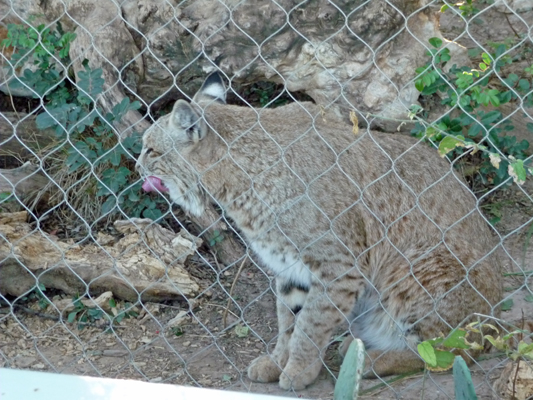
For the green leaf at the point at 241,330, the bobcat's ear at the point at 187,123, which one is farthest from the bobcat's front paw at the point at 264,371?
the bobcat's ear at the point at 187,123

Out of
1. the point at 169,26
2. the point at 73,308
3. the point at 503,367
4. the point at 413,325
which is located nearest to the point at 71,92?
the point at 169,26

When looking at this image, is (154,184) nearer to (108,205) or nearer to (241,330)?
(108,205)

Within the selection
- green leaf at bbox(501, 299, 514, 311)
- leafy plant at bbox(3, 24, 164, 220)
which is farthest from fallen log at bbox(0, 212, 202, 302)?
green leaf at bbox(501, 299, 514, 311)

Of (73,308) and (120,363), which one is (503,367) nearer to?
(120,363)

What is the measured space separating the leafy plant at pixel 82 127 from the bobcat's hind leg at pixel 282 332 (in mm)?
1139

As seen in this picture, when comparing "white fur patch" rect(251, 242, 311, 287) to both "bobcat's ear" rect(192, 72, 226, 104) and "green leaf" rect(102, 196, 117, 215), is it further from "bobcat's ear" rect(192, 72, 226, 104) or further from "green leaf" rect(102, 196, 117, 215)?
"green leaf" rect(102, 196, 117, 215)

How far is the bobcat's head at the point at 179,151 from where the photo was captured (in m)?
3.70

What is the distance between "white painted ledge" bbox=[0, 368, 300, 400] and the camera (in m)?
2.09

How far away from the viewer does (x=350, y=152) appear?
381 cm

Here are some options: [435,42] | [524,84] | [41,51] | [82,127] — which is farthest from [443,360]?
[41,51]

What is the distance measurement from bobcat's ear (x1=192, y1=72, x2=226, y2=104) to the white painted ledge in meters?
2.09

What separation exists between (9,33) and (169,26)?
1023 mm

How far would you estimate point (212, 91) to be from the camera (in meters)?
3.99

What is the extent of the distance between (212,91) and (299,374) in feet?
4.99
